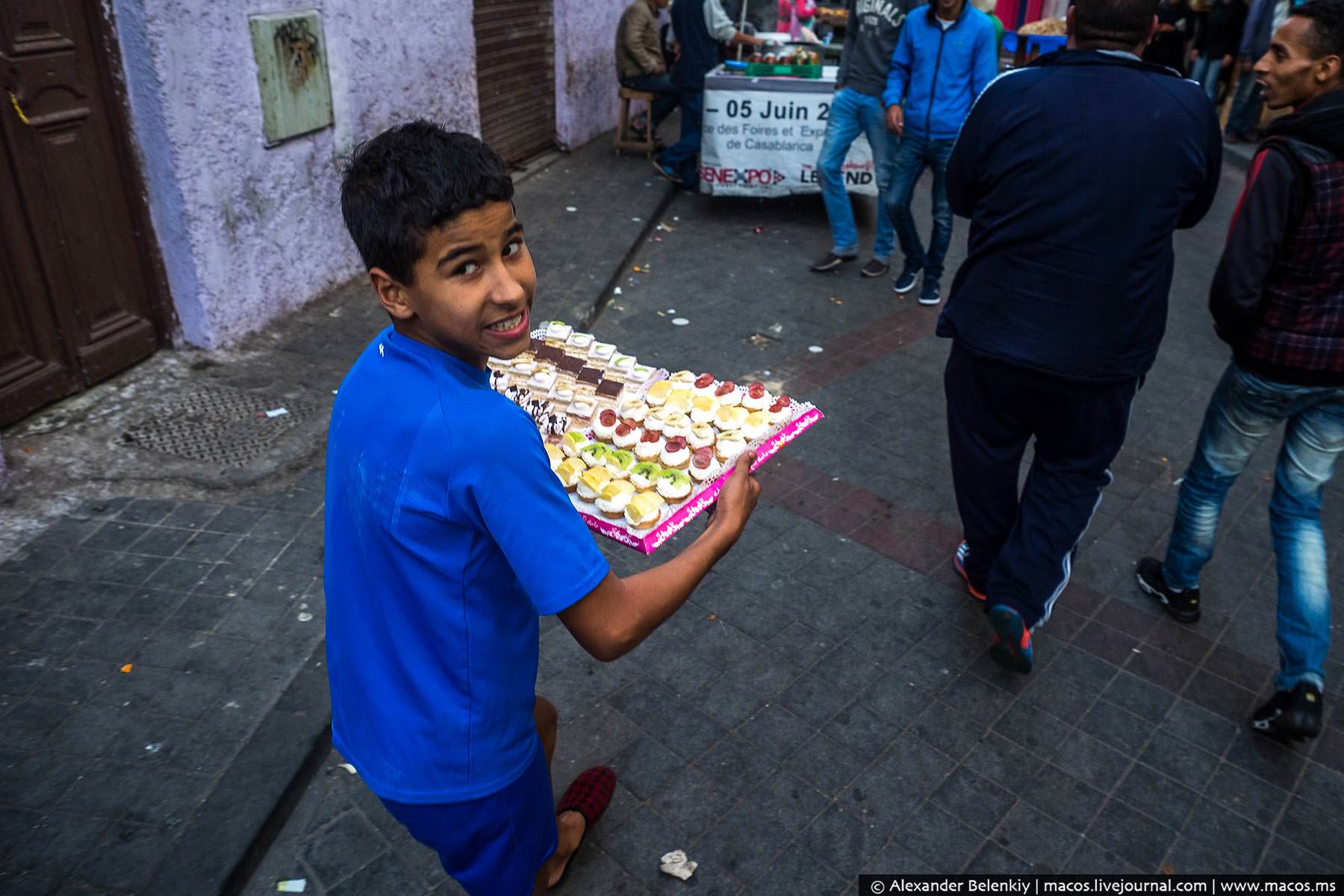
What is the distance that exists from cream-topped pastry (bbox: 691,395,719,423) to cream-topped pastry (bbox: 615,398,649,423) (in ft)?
0.52

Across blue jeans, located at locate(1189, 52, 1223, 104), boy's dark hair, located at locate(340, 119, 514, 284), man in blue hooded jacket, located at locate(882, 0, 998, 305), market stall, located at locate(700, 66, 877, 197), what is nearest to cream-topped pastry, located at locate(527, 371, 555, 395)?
boy's dark hair, located at locate(340, 119, 514, 284)

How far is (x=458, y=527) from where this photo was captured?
5.34 feet

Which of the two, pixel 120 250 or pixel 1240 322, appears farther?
pixel 120 250

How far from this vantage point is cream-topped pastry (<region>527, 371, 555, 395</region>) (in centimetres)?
310

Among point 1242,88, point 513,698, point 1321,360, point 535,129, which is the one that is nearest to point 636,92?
point 535,129

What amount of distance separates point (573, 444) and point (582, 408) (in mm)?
233

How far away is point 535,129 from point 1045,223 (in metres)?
8.36

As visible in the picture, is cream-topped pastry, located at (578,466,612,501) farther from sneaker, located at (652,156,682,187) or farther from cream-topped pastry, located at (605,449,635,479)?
sneaker, located at (652,156,682,187)

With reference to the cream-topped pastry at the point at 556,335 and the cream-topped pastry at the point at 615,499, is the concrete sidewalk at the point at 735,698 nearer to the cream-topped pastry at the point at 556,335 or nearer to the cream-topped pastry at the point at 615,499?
the cream-topped pastry at the point at 615,499

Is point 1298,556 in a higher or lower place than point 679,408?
lower

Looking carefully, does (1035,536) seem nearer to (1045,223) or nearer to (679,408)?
(1045,223)

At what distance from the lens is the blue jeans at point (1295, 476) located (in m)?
3.24

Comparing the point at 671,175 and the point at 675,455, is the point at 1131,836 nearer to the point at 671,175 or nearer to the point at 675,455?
the point at 675,455

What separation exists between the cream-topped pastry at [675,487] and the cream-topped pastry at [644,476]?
0.03 meters
